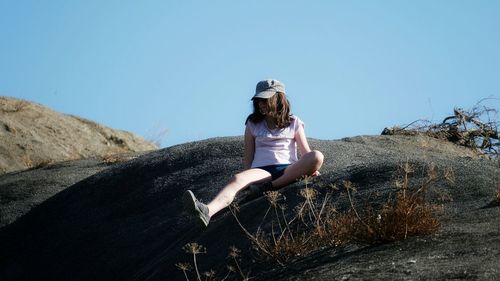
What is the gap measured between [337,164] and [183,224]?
5.94 ft

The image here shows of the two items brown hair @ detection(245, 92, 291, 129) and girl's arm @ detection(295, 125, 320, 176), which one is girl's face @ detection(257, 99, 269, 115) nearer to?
brown hair @ detection(245, 92, 291, 129)

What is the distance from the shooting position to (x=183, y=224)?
31.5ft

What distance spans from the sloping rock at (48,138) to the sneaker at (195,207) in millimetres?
12118

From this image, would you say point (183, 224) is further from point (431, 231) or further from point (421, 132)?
point (421, 132)

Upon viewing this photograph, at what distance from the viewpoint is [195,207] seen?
7.52m

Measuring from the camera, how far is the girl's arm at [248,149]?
879cm

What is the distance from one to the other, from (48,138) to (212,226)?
544 inches

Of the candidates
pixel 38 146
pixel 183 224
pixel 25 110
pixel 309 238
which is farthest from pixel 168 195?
pixel 25 110

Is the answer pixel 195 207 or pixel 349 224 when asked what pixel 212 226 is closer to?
pixel 195 207

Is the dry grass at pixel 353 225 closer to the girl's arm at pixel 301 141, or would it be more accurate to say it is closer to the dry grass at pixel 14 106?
the girl's arm at pixel 301 141

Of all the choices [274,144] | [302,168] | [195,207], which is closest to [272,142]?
[274,144]

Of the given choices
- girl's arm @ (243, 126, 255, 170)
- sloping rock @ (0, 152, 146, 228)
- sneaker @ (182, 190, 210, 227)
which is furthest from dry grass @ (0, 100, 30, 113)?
sneaker @ (182, 190, 210, 227)

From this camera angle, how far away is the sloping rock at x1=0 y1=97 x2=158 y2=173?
20203 millimetres

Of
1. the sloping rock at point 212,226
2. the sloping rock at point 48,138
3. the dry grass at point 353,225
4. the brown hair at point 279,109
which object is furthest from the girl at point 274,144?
the sloping rock at point 48,138
